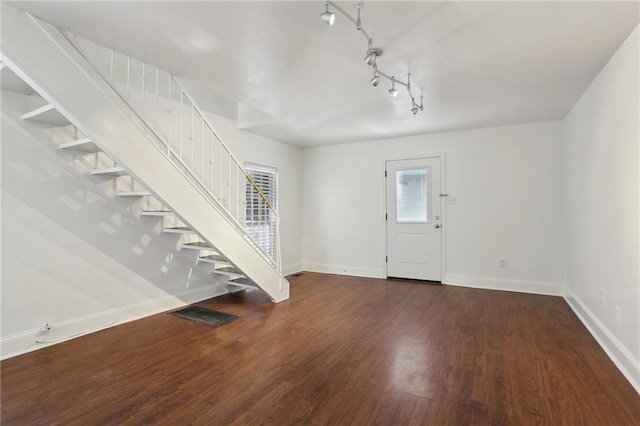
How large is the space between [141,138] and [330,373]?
7.97ft

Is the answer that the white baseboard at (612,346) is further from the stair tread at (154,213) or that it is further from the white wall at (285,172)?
the white wall at (285,172)

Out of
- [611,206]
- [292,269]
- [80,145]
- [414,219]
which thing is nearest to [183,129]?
[80,145]

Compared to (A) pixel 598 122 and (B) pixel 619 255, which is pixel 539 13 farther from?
(B) pixel 619 255

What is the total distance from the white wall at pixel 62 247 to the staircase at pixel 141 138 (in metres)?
0.15

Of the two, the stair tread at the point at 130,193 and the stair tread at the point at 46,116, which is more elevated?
the stair tread at the point at 46,116

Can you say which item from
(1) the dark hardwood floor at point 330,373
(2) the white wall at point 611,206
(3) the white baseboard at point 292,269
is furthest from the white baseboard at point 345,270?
(2) the white wall at point 611,206

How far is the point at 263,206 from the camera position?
538cm

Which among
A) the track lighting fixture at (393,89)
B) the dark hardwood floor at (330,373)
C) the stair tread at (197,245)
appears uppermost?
the track lighting fixture at (393,89)

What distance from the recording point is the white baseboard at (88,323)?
2.65m

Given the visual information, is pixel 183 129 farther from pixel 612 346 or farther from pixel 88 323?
pixel 612 346

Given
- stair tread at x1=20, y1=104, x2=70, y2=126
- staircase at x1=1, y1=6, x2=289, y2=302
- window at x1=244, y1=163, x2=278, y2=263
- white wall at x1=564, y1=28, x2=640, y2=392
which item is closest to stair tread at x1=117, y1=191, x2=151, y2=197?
staircase at x1=1, y1=6, x2=289, y2=302

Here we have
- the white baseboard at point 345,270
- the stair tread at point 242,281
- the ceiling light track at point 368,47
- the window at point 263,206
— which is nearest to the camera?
the ceiling light track at point 368,47

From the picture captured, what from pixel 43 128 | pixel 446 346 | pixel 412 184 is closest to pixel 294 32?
pixel 43 128

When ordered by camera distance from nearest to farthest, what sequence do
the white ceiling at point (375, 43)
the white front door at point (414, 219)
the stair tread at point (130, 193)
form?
the white ceiling at point (375, 43), the stair tread at point (130, 193), the white front door at point (414, 219)
